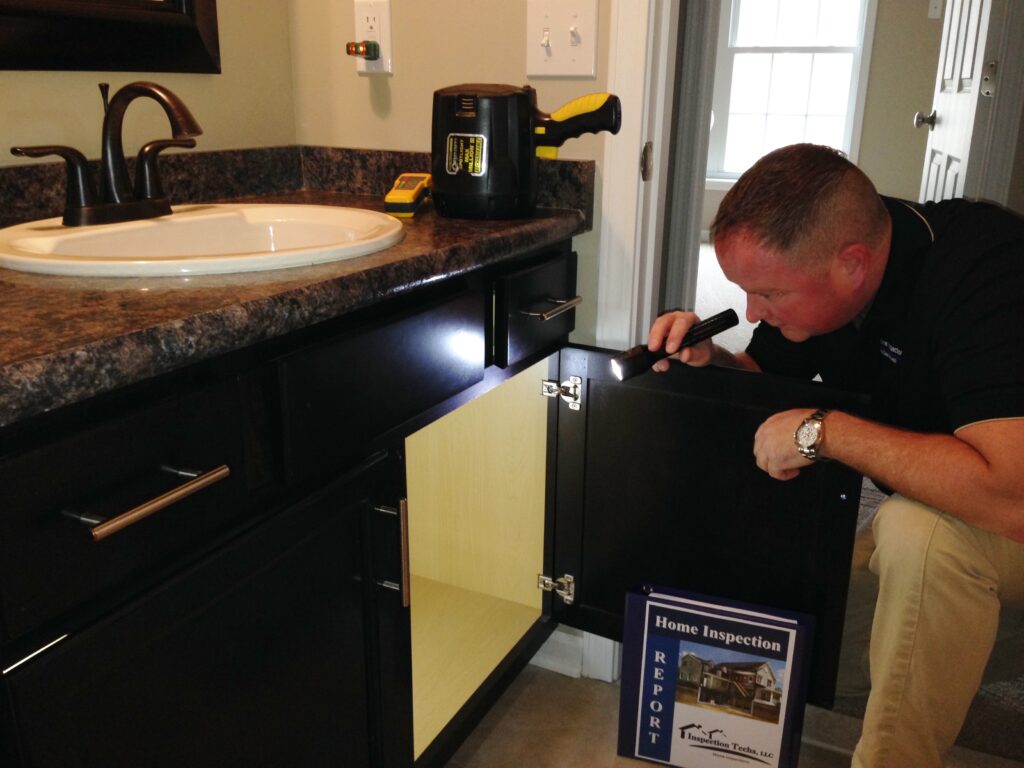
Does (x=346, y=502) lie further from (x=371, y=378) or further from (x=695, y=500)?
(x=695, y=500)

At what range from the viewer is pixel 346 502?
95 centimetres

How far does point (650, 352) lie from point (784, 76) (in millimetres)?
5247

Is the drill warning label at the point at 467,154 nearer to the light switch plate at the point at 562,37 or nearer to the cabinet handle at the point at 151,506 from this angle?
the light switch plate at the point at 562,37

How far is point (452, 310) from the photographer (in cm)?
106

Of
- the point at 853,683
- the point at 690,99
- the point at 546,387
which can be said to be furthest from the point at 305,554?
the point at 690,99

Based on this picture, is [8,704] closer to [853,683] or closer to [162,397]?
[162,397]

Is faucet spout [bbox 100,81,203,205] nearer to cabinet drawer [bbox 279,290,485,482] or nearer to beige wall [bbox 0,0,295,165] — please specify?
beige wall [bbox 0,0,295,165]

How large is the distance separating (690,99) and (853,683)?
1.29 meters

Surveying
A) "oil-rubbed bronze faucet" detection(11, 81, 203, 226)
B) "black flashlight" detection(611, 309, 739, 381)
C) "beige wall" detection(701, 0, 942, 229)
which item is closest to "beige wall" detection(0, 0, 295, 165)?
"oil-rubbed bronze faucet" detection(11, 81, 203, 226)

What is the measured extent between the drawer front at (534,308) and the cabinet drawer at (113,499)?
49 centimetres

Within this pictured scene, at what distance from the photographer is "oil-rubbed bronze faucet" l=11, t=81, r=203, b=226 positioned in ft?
3.52

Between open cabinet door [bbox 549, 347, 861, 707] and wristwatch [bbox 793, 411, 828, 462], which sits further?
open cabinet door [bbox 549, 347, 861, 707]

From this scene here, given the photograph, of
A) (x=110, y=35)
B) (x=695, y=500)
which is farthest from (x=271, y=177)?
(x=695, y=500)

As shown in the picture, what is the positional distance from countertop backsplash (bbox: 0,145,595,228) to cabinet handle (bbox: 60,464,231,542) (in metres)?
0.65
